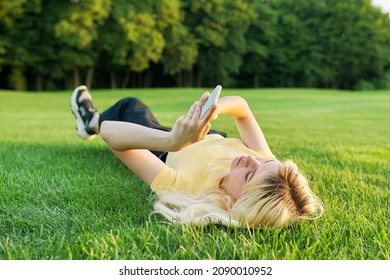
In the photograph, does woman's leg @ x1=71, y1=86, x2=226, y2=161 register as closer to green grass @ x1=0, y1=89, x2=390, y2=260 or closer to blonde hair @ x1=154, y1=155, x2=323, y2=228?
green grass @ x1=0, y1=89, x2=390, y2=260

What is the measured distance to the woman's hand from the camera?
4.90ft

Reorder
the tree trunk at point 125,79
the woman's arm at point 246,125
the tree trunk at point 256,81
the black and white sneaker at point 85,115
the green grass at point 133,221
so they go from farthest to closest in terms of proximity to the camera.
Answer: the tree trunk at point 256,81 → the tree trunk at point 125,79 → the black and white sneaker at point 85,115 → the woman's arm at point 246,125 → the green grass at point 133,221

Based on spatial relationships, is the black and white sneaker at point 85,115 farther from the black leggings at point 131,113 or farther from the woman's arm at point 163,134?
the woman's arm at point 163,134

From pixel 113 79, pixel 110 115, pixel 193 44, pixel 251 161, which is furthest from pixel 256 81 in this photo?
pixel 251 161

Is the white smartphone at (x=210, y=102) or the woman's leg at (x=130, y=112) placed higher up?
the white smartphone at (x=210, y=102)

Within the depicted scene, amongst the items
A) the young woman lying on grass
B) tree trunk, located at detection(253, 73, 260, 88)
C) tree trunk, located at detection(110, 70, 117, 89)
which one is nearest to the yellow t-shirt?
the young woman lying on grass

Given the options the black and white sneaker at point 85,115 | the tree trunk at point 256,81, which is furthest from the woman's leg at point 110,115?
the tree trunk at point 256,81

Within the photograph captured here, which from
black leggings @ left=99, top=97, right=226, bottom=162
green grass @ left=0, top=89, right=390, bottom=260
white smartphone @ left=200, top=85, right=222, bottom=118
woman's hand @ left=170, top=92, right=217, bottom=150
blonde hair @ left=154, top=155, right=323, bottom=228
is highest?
white smartphone @ left=200, top=85, right=222, bottom=118

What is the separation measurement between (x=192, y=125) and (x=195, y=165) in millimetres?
523

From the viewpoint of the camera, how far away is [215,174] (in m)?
1.86

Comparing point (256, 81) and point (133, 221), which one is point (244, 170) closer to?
point (133, 221)

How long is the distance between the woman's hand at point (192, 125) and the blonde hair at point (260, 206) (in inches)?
10.0

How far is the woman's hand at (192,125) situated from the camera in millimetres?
1493

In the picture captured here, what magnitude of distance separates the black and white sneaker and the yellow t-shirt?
1026mm
